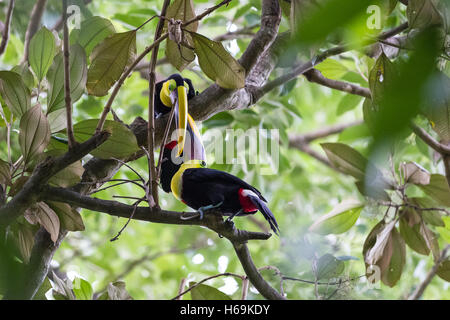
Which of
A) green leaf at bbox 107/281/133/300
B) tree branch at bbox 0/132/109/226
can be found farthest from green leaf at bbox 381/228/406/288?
tree branch at bbox 0/132/109/226

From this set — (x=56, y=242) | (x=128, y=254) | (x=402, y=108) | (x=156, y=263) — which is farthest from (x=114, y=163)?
(x=128, y=254)

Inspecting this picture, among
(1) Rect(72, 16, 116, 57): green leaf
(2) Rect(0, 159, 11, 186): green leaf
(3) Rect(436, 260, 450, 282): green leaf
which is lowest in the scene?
(3) Rect(436, 260, 450, 282): green leaf

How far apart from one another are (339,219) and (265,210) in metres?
0.63

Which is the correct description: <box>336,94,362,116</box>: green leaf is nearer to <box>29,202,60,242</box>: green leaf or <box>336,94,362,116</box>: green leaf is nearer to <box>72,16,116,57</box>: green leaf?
<box>72,16,116,57</box>: green leaf

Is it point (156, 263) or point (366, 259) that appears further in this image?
point (156, 263)

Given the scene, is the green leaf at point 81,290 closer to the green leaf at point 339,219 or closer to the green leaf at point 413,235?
the green leaf at point 339,219

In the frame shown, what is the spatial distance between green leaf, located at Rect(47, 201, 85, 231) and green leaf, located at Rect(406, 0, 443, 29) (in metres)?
0.94

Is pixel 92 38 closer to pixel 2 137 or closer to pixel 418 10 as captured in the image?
pixel 418 10

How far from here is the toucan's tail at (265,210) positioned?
1.14 metres

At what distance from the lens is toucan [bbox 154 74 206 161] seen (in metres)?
1.16

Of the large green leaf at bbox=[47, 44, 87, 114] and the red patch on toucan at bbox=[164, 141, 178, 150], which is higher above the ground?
the large green leaf at bbox=[47, 44, 87, 114]

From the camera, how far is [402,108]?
0.31 meters

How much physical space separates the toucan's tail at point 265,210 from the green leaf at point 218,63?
0.28 m

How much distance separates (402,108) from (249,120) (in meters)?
1.82
